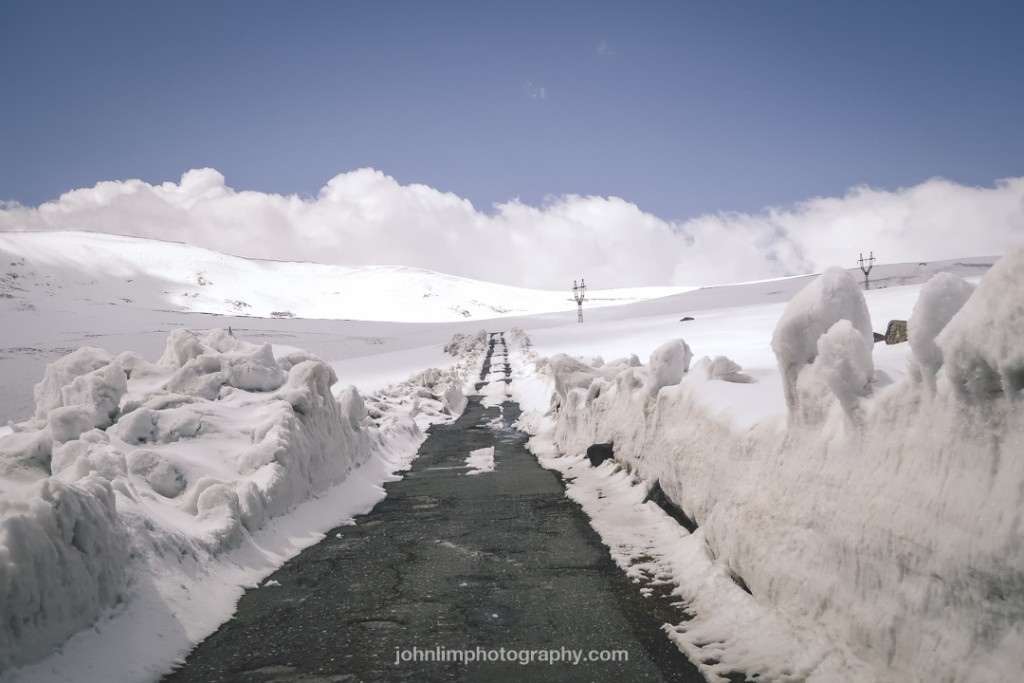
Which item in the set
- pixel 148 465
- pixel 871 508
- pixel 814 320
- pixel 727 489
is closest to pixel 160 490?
pixel 148 465

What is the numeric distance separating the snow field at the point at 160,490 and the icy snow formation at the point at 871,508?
4.39 m

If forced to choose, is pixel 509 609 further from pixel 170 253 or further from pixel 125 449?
pixel 170 253

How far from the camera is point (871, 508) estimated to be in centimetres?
439

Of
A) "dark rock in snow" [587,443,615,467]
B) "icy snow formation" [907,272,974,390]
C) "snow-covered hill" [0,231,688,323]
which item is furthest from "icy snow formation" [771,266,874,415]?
"snow-covered hill" [0,231,688,323]

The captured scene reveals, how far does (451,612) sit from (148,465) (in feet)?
15.1

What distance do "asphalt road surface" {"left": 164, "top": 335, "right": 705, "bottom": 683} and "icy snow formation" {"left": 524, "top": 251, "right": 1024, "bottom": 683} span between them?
660 mm

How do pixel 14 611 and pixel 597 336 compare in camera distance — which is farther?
pixel 597 336

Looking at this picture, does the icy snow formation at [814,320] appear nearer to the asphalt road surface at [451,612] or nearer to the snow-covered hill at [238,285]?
the asphalt road surface at [451,612]

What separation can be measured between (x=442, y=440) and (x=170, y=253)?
123 m

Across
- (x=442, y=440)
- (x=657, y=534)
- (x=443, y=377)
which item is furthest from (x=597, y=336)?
(x=657, y=534)

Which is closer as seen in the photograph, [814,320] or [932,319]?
[932,319]

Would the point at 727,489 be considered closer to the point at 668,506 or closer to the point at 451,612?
the point at 668,506

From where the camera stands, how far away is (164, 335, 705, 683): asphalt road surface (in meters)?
4.90

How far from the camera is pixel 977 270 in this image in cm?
7506
